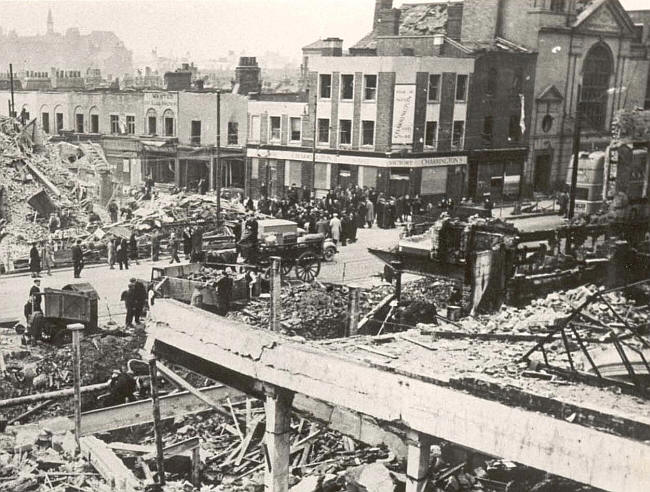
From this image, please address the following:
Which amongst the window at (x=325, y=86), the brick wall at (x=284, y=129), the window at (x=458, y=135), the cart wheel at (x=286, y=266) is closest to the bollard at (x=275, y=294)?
the cart wheel at (x=286, y=266)

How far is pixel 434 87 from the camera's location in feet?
131

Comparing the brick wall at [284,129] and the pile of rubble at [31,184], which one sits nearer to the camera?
the pile of rubble at [31,184]

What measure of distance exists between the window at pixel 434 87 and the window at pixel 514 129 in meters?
7.34

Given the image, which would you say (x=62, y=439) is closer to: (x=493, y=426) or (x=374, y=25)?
(x=493, y=426)

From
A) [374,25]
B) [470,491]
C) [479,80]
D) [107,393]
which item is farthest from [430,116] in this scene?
[470,491]

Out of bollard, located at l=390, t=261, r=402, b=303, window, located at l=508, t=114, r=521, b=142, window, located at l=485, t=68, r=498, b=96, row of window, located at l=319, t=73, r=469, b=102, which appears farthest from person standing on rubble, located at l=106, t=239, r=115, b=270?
window, located at l=508, t=114, r=521, b=142

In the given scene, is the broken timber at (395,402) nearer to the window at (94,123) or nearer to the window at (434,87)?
the window at (434,87)

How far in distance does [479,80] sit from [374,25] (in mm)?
8280

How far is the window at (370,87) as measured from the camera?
128ft

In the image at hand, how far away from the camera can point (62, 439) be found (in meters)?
13.1

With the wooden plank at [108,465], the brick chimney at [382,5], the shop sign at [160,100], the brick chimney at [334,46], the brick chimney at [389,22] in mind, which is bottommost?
the wooden plank at [108,465]

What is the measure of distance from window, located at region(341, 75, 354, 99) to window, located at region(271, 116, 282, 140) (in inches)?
185

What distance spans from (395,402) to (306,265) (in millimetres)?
15964

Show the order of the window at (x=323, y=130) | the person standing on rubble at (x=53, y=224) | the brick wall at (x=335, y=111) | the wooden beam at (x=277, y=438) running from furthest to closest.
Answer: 1. the window at (x=323, y=130)
2. the brick wall at (x=335, y=111)
3. the person standing on rubble at (x=53, y=224)
4. the wooden beam at (x=277, y=438)
